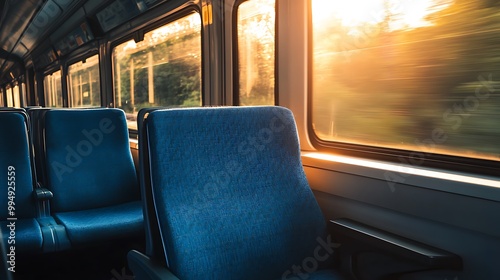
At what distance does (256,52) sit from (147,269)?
165 cm

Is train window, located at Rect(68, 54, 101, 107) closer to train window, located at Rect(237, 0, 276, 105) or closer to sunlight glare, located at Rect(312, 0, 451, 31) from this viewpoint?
train window, located at Rect(237, 0, 276, 105)

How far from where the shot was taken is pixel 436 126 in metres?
1.51

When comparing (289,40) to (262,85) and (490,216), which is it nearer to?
(262,85)

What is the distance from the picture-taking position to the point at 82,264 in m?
2.66

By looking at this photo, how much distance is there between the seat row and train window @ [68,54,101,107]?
8.68ft

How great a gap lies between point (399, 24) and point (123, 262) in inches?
87.1

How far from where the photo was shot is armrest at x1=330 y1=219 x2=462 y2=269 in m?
1.20

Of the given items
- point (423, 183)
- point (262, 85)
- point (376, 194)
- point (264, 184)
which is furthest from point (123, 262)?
point (423, 183)

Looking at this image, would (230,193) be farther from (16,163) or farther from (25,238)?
(16,163)

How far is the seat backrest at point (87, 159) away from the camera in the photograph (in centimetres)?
257

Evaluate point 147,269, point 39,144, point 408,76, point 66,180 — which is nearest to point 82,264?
point 66,180

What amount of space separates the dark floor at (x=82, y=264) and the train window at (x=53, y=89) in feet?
18.6

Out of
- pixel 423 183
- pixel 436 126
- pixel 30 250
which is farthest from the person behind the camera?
pixel 30 250

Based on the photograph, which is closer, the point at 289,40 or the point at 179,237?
the point at 179,237
